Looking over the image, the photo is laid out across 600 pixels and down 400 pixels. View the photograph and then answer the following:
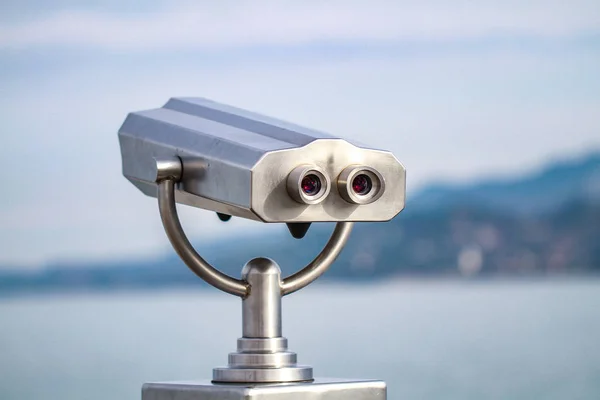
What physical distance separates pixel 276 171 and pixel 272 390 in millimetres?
168

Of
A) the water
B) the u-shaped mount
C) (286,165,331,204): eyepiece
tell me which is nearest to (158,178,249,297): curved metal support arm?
the u-shaped mount

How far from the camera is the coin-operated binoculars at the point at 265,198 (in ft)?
3.01

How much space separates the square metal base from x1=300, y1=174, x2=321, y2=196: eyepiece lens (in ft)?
0.50

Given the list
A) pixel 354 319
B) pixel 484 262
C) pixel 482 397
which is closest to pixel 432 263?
pixel 484 262

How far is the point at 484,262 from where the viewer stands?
6.62 meters

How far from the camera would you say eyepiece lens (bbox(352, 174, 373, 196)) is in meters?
0.95

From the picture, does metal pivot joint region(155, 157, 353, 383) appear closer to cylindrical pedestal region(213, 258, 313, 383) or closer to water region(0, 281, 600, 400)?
cylindrical pedestal region(213, 258, 313, 383)

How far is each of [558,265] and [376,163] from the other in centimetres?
534

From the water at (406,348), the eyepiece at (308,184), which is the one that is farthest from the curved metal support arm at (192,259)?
the water at (406,348)

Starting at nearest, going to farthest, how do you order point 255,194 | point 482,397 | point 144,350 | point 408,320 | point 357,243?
point 255,194 < point 357,243 < point 482,397 < point 144,350 < point 408,320

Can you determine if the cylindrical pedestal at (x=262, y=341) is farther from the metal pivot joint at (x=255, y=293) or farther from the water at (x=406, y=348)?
the water at (x=406, y=348)

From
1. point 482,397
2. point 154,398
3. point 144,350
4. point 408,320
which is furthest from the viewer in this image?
point 408,320

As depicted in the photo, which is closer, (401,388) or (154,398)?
(154,398)

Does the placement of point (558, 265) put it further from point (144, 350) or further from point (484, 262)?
point (144, 350)
